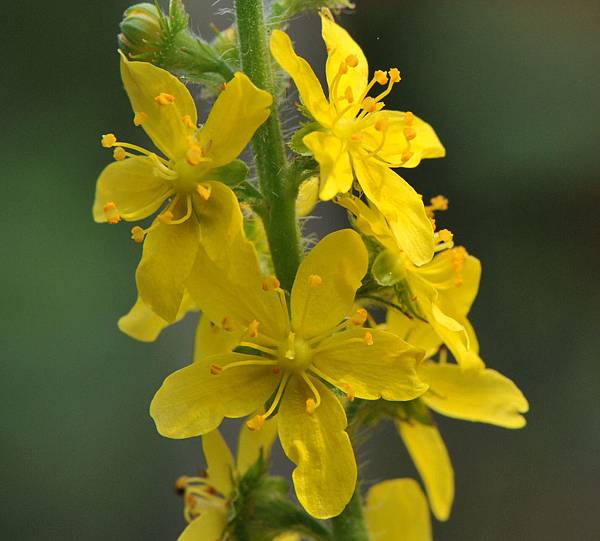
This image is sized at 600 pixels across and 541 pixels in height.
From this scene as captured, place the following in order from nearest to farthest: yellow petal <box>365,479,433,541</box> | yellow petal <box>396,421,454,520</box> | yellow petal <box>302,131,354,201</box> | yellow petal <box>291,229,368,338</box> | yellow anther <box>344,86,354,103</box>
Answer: yellow petal <box>302,131,354,201</box>
yellow petal <box>291,229,368,338</box>
yellow anther <box>344,86,354,103</box>
yellow petal <box>396,421,454,520</box>
yellow petal <box>365,479,433,541</box>

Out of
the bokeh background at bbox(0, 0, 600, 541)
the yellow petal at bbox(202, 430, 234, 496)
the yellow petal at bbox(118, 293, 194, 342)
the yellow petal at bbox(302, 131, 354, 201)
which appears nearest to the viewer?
the yellow petal at bbox(302, 131, 354, 201)

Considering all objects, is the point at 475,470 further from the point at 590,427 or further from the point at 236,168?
the point at 236,168

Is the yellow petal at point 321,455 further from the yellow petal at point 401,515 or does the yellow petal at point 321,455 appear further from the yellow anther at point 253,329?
the yellow petal at point 401,515

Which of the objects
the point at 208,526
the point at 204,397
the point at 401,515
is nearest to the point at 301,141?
the point at 204,397

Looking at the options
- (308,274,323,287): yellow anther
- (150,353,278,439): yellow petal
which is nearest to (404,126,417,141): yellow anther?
(308,274,323,287): yellow anther

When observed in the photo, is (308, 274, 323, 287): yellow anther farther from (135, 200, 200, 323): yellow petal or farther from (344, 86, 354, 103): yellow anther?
(344, 86, 354, 103): yellow anther
